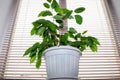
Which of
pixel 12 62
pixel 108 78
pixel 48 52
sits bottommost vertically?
pixel 108 78

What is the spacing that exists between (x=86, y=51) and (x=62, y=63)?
0.68m

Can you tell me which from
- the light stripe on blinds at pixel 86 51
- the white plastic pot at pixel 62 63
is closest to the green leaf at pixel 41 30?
the white plastic pot at pixel 62 63

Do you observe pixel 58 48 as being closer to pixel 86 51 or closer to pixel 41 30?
pixel 41 30

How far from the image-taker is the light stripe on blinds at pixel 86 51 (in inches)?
58.6

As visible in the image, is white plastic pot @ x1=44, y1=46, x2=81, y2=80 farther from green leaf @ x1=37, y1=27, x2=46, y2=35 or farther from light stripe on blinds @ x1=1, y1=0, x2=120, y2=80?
light stripe on blinds @ x1=1, y1=0, x2=120, y2=80

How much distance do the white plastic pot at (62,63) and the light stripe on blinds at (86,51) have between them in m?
0.45

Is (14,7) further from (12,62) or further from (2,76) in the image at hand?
(2,76)

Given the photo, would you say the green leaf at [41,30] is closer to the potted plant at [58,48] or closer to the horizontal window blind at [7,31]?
the potted plant at [58,48]

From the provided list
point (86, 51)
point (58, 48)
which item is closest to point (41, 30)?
point (58, 48)

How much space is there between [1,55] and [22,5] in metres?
0.80

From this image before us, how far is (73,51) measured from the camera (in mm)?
1068

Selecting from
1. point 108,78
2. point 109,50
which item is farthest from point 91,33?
point 108,78

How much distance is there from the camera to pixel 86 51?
1657 millimetres

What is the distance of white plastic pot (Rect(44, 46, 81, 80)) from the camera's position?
39.6 inches
